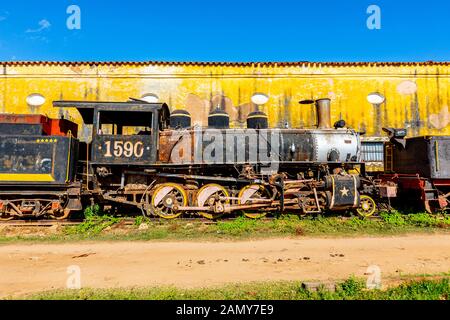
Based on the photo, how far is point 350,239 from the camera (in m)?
7.00

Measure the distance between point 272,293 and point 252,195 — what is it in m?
5.19

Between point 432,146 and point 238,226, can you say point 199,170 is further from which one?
point 432,146

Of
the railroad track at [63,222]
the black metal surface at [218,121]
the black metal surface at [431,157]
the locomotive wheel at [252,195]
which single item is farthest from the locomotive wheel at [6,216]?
the black metal surface at [431,157]

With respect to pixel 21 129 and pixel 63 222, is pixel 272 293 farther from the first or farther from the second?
pixel 21 129

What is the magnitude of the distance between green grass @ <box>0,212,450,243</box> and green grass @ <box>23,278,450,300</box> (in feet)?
10.2

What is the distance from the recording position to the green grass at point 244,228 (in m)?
7.29

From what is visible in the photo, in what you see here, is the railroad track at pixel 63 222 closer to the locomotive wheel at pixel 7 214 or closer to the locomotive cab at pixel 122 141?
the locomotive wheel at pixel 7 214

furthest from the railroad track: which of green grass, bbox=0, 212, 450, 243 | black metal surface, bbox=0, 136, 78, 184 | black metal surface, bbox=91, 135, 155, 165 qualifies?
black metal surface, bbox=91, 135, 155, 165

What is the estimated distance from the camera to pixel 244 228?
7789mm

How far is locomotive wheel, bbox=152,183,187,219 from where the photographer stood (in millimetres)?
Result: 8711

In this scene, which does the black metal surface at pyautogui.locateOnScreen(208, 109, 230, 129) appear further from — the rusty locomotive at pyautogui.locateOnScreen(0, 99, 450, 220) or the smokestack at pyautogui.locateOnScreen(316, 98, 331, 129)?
the smokestack at pyautogui.locateOnScreen(316, 98, 331, 129)

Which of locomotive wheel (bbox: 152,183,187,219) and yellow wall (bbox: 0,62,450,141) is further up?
yellow wall (bbox: 0,62,450,141)

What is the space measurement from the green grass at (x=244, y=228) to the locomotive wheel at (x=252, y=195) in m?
0.35

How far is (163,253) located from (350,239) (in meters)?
4.43
